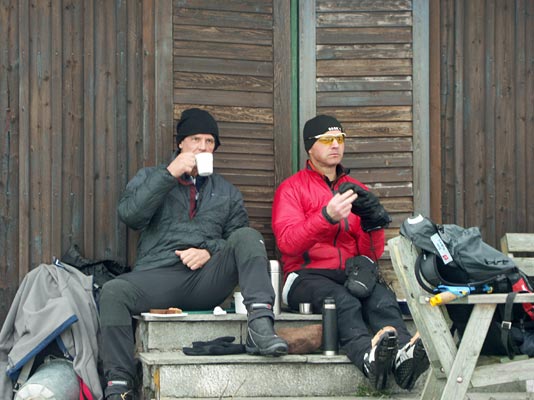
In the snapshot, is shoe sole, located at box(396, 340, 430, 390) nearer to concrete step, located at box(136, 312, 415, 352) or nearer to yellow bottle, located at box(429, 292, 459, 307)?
yellow bottle, located at box(429, 292, 459, 307)

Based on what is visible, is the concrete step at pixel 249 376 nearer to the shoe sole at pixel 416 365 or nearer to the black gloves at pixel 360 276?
the shoe sole at pixel 416 365

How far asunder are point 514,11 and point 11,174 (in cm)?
379

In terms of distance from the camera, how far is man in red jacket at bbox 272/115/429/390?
20.4 feet

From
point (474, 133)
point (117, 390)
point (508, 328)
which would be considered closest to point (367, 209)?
point (474, 133)

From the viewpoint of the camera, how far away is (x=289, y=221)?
7.07 meters

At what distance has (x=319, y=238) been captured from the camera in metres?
6.91

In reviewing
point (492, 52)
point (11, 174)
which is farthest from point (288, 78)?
point (11, 174)

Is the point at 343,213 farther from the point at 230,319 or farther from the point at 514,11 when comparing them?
the point at 514,11

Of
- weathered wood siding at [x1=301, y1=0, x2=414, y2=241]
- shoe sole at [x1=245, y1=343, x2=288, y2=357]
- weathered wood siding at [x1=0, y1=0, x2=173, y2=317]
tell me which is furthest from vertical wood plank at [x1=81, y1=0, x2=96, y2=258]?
shoe sole at [x1=245, y1=343, x2=288, y2=357]

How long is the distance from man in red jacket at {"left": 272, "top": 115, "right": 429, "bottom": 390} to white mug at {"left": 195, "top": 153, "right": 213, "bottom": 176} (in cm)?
62

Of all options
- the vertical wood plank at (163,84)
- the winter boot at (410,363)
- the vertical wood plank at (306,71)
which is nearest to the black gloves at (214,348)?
the winter boot at (410,363)

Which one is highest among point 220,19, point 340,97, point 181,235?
point 220,19

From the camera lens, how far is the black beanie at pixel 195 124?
23.5ft

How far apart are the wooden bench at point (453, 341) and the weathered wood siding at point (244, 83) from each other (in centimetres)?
215
